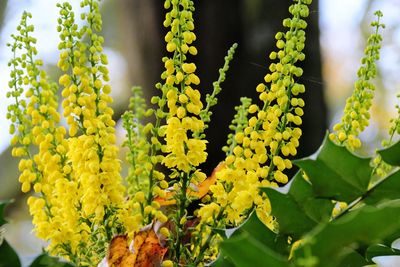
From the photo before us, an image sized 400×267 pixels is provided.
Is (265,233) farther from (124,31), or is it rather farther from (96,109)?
(124,31)

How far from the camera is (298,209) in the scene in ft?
1.35

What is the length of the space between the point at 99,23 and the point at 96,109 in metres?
0.07

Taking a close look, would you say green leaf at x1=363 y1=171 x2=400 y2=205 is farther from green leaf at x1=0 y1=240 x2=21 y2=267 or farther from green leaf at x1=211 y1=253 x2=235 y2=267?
green leaf at x1=0 y1=240 x2=21 y2=267

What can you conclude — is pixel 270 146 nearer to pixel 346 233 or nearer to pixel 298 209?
pixel 298 209

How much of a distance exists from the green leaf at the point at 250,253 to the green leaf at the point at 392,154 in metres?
0.12

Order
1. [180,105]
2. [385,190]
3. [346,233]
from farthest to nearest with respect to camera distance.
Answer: [180,105], [385,190], [346,233]

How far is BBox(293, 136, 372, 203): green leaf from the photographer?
0.39 metres

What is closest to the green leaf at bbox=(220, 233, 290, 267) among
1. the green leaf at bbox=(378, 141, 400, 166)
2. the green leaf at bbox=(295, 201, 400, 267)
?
the green leaf at bbox=(295, 201, 400, 267)

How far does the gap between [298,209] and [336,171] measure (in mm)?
37

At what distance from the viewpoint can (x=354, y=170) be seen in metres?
0.39

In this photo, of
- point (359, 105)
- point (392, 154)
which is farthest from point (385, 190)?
point (359, 105)

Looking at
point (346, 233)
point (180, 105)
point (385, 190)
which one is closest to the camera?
point (346, 233)

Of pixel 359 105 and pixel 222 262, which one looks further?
pixel 359 105

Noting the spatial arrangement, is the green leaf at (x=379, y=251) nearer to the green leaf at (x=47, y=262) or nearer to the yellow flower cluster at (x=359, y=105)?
the yellow flower cluster at (x=359, y=105)
